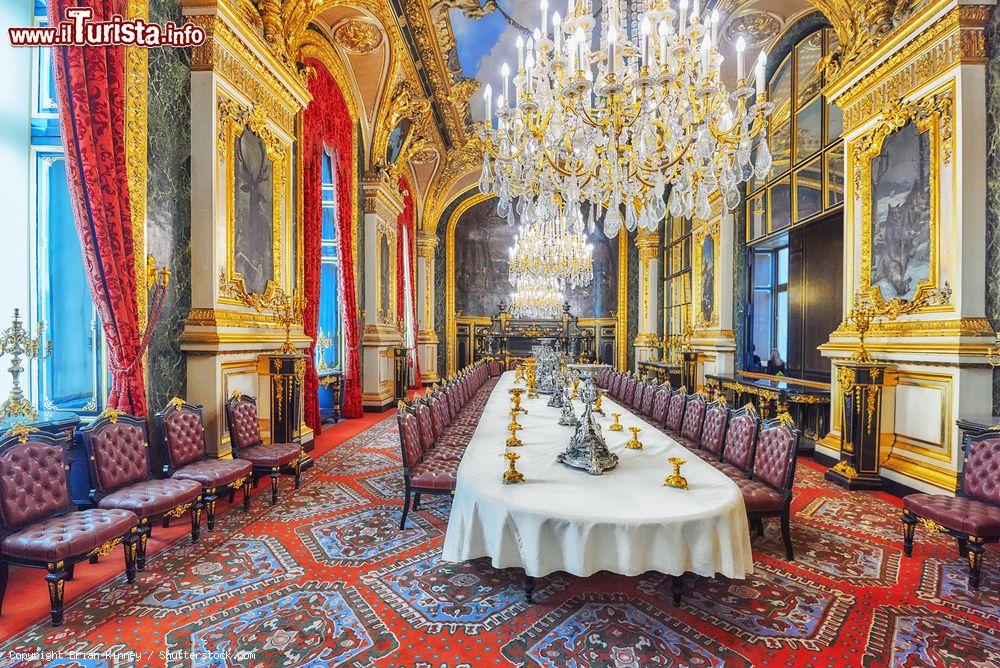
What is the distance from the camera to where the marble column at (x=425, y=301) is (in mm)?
13711

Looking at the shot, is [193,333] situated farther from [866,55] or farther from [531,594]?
[866,55]

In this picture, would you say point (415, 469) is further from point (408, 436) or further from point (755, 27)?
point (755, 27)

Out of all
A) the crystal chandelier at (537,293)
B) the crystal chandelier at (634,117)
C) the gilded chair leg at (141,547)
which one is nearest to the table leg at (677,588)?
the crystal chandelier at (634,117)

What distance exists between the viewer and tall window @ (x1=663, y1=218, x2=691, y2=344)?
1053 centimetres

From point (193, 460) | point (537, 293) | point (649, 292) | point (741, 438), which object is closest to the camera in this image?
point (741, 438)

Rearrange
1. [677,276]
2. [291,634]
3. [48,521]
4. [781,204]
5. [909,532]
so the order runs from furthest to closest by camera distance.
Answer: [677,276], [781,204], [909,532], [48,521], [291,634]

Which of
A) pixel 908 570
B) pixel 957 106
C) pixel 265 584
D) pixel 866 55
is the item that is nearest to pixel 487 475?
pixel 265 584

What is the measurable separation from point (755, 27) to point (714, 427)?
629 cm

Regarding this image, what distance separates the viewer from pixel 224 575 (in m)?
2.79

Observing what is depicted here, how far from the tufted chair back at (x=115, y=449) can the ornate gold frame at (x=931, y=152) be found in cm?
644

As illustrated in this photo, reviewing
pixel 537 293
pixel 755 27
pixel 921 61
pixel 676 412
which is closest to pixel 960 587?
pixel 676 412

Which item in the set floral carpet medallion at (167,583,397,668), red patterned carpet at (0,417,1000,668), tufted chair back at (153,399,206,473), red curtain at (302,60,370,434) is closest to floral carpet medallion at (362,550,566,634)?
red patterned carpet at (0,417,1000,668)

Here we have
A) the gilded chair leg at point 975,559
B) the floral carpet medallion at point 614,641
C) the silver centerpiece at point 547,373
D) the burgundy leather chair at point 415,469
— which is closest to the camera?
the floral carpet medallion at point 614,641

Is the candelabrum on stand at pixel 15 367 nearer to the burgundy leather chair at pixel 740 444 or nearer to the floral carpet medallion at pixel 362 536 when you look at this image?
the floral carpet medallion at pixel 362 536
